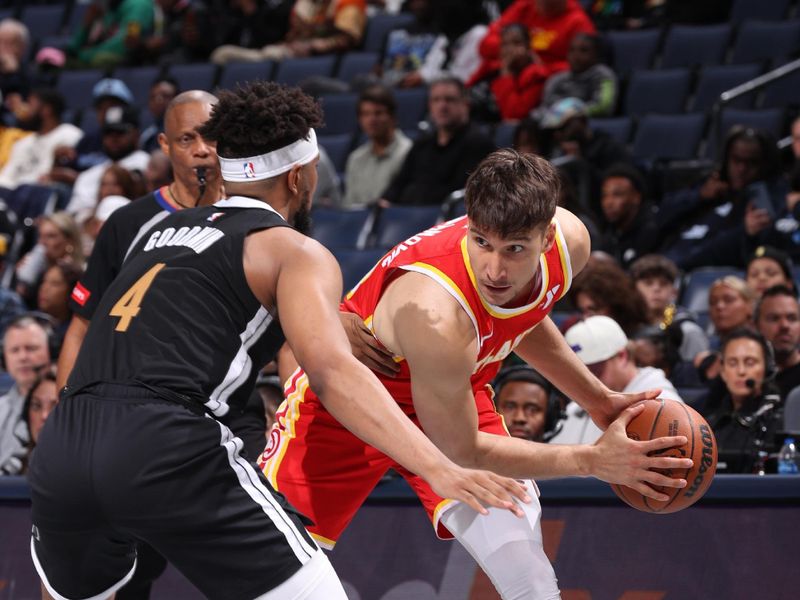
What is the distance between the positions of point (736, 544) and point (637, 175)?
4.11m

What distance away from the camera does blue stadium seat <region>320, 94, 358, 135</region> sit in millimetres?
10430

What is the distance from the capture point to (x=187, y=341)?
2980 millimetres

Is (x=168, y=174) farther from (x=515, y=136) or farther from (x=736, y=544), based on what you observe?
(x=736, y=544)

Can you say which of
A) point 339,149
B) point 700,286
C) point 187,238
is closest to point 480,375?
point 187,238

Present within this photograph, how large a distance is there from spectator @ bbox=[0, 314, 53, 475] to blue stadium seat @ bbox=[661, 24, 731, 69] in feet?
17.8

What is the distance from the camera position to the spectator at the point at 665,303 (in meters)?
6.80

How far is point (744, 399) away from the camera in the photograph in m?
5.71

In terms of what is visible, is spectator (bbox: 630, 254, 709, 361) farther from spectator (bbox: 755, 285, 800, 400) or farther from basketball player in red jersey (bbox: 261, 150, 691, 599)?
basketball player in red jersey (bbox: 261, 150, 691, 599)

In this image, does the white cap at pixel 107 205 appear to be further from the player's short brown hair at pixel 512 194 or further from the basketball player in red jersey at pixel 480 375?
the player's short brown hair at pixel 512 194

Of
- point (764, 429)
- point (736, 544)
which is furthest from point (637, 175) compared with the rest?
point (736, 544)

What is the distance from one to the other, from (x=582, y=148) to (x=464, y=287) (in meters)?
5.30

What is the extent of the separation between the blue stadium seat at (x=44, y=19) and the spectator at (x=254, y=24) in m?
2.62

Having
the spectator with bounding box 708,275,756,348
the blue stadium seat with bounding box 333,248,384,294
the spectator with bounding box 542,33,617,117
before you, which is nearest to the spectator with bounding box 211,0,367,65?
the spectator with bounding box 542,33,617,117

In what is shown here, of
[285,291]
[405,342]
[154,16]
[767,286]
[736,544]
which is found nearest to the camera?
[285,291]
